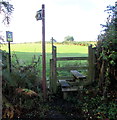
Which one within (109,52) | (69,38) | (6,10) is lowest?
(109,52)

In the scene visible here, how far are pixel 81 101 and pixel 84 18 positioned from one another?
2993mm

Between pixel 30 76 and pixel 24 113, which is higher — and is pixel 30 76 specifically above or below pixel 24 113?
above

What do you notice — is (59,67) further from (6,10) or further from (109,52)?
(6,10)

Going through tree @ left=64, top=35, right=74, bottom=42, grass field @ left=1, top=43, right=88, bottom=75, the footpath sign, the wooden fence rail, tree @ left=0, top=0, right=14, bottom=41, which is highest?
tree @ left=0, top=0, right=14, bottom=41

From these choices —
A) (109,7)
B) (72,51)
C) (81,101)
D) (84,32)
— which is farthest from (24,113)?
(72,51)

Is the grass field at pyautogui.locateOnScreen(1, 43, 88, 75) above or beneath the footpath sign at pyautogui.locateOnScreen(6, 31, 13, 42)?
beneath

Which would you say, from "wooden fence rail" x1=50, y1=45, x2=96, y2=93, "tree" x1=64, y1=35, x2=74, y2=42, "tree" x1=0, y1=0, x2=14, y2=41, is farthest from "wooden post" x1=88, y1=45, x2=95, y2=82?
"tree" x1=64, y1=35, x2=74, y2=42

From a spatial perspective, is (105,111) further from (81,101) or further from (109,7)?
(109,7)

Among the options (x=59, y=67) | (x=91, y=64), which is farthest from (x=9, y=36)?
(x=91, y=64)

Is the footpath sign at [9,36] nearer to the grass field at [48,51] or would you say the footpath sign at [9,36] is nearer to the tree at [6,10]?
the tree at [6,10]

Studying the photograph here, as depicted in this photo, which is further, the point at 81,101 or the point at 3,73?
the point at 81,101

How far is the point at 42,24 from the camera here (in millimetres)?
2523

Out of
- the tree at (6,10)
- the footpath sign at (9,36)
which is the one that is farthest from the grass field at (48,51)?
the tree at (6,10)

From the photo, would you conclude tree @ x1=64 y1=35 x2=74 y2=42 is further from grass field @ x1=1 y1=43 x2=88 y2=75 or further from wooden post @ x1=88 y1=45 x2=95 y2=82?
wooden post @ x1=88 y1=45 x2=95 y2=82
